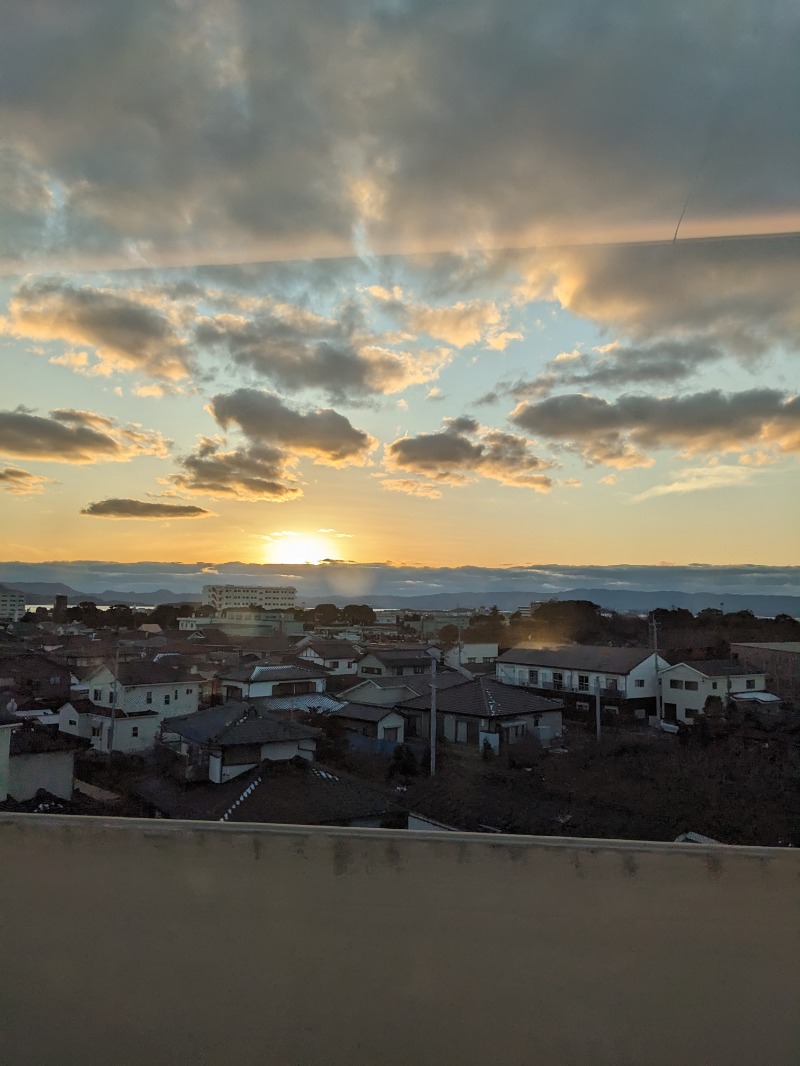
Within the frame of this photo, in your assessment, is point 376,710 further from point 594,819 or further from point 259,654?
point 594,819

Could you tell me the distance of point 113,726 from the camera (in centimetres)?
267

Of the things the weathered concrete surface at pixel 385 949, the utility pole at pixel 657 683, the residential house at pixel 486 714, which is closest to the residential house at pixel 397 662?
the residential house at pixel 486 714

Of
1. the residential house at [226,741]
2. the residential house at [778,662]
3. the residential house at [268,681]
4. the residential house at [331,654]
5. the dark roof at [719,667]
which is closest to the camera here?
the residential house at [778,662]

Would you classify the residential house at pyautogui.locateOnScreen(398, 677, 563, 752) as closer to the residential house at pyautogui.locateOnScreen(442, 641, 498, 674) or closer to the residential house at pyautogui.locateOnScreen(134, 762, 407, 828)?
the residential house at pyautogui.locateOnScreen(442, 641, 498, 674)

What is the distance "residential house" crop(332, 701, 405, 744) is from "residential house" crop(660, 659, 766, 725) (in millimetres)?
1318

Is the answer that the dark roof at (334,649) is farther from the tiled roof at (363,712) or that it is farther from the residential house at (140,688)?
the residential house at (140,688)

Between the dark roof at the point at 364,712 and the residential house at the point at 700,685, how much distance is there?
136 cm

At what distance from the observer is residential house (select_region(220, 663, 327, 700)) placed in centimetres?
294

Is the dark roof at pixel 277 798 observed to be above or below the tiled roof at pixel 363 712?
below

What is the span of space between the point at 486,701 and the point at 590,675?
0.55 meters

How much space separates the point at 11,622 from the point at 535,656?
2.53m

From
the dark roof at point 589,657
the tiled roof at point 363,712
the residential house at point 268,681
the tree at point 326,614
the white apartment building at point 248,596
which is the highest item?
the white apartment building at point 248,596

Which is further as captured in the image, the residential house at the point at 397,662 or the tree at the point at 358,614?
Answer: the residential house at the point at 397,662

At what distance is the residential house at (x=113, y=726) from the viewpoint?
8.62ft
